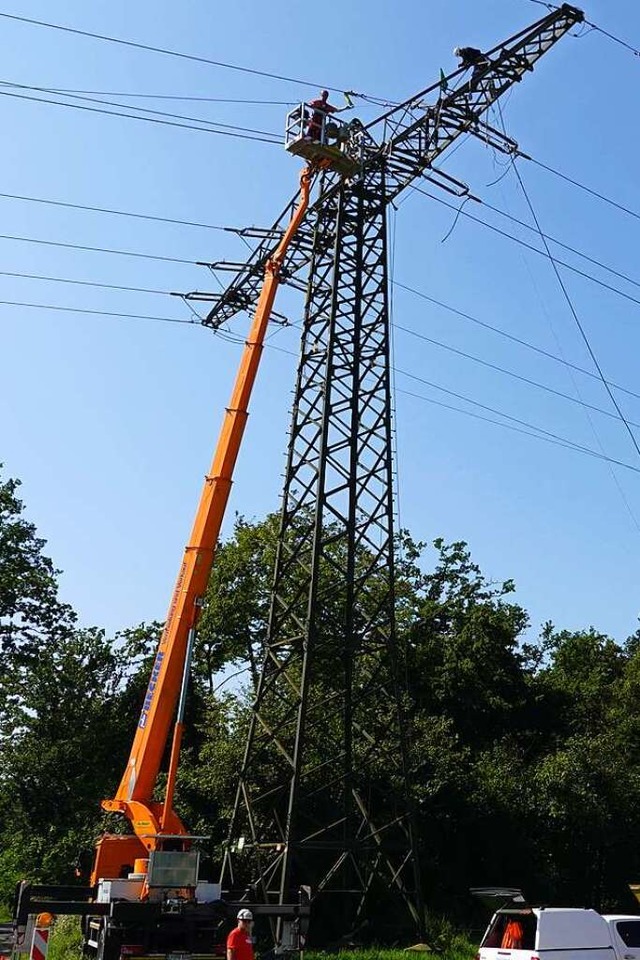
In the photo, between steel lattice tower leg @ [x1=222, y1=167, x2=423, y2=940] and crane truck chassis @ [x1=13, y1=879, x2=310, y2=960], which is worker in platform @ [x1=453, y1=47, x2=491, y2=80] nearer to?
steel lattice tower leg @ [x1=222, y1=167, x2=423, y2=940]

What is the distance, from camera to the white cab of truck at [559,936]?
40.1ft

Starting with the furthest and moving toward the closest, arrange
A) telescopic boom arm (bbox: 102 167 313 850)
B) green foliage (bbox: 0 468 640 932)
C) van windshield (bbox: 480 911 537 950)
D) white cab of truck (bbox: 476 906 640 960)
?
green foliage (bbox: 0 468 640 932)
telescopic boom arm (bbox: 102 167 313 850)
van windshield (bbox: 480 911 537 950)
white cab of truck (bbox: 476 906 640 960)

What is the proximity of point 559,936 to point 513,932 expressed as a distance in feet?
2.18

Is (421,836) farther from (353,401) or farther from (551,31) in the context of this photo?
(551,31)

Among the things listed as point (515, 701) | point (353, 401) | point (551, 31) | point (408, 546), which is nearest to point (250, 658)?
point (408, 546)

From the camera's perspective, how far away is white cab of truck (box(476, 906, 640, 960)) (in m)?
12.2

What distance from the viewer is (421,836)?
84.0 feet

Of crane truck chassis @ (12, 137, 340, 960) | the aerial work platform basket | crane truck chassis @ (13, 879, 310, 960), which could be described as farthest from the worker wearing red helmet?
crane truck chassis @ (13, 879, 310, 960)

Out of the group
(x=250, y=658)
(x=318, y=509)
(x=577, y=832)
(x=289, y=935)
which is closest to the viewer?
(x=289, y=935)

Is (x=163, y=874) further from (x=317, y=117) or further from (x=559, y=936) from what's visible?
(x=317, y=117)

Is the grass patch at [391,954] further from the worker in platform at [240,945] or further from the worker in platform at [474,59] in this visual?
the worker in platform at [474,59]

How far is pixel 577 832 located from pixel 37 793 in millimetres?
18893

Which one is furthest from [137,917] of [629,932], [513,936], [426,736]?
[426,736]

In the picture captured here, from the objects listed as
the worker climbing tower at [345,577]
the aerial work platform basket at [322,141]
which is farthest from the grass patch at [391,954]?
the aerial work platform basket at [322,141]
